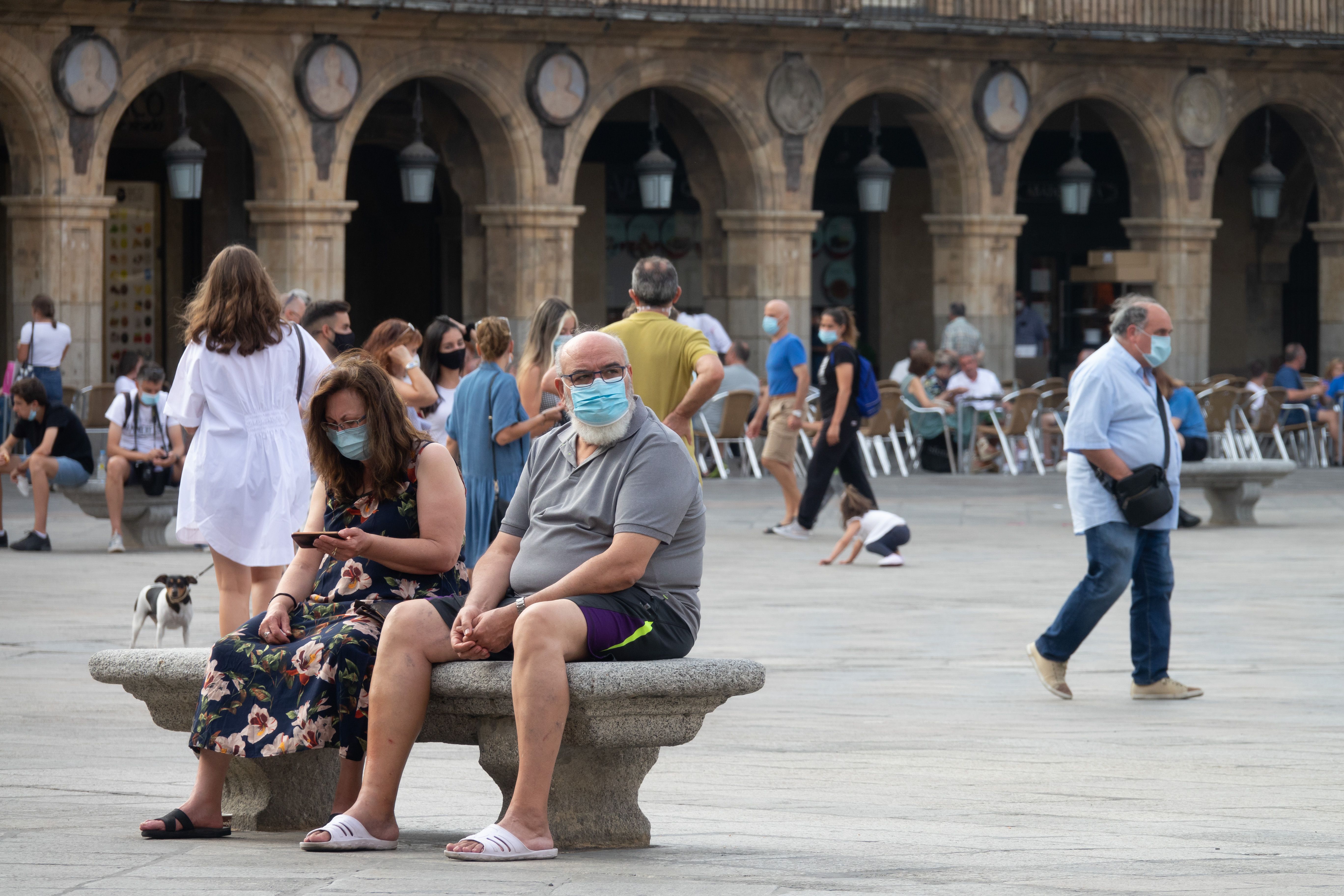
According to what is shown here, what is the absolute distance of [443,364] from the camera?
10562 mm

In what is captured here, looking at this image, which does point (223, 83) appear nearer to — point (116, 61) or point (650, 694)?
point (116, 61)

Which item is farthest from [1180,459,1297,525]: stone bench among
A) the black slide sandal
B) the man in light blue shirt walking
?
the black slide sandal

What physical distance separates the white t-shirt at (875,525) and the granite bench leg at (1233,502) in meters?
3.86

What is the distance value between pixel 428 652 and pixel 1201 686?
435cm

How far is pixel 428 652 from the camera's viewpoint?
5.38m

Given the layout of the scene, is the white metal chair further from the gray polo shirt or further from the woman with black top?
the gray polo shirt

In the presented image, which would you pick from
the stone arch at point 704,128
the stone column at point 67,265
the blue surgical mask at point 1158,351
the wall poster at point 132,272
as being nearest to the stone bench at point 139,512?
the blue surgical mask at point 1158,351

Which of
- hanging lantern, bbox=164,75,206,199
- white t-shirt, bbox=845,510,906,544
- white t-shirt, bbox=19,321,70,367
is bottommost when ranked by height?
white t-shirt, bbox=845,510,906,544

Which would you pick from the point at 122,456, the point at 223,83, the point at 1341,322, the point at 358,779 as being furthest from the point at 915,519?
the point at 1341,322

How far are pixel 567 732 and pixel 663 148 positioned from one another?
24.0 meters

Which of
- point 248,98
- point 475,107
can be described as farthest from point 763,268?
point 248,98

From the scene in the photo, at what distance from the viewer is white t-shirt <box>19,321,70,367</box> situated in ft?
62.8

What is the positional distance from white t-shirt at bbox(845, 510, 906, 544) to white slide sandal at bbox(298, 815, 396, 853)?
27.1ft

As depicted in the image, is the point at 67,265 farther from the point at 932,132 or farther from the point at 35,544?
the point at 932,132
